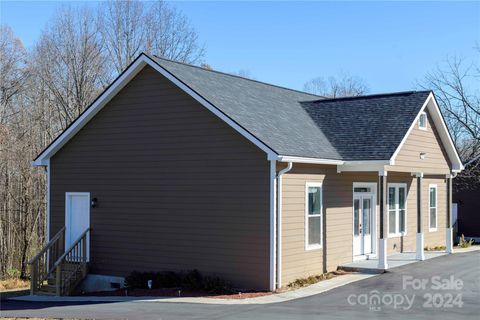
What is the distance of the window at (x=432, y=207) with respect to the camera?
76.5ft

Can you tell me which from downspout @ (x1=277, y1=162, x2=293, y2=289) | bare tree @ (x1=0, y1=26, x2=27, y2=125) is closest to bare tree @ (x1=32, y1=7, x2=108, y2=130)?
bare tree @ (x1=0, y1=26, x2=27, y2=125)

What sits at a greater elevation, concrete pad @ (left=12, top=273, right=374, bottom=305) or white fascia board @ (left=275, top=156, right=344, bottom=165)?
white fascia board @ (left=275, top=156, right=344, bottom=165)

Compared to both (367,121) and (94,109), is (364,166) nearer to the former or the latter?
(367,121)

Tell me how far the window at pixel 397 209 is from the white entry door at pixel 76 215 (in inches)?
407

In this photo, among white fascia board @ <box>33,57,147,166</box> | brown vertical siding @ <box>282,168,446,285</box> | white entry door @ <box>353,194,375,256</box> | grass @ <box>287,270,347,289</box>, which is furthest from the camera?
white entry door @ <box>353,194,375,256</box>

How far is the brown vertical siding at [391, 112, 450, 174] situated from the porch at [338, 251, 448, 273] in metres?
2.89

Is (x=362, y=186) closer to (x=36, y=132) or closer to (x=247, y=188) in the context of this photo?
(x=247, y=188)

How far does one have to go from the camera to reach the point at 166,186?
16.8 meters

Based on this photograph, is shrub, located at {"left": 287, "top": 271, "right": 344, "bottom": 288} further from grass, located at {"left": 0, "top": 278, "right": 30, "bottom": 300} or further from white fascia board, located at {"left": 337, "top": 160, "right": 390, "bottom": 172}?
grass, located at {"left": 0, "top": 278, "right": 30, "bottom": 300}

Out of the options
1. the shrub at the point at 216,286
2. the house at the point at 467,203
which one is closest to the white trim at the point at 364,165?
the shrub at the point at 216,286

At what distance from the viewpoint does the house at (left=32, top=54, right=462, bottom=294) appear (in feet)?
49.8

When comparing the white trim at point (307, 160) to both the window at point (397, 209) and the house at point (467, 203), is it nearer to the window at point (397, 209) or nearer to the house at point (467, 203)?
the window at point (397, 209)

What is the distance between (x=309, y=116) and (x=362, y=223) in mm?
4164

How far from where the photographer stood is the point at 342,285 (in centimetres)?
1496
